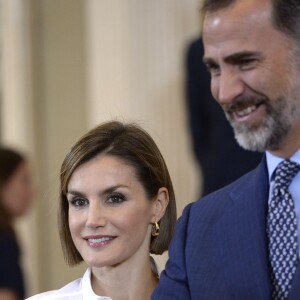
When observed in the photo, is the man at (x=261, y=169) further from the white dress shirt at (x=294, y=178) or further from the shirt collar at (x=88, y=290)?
the shirt collar at (x=88, y=290)

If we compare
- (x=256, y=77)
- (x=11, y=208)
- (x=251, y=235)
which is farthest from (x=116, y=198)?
(x=11, y=208)

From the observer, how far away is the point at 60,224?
2.54m

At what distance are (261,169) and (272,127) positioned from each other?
0.14 meters

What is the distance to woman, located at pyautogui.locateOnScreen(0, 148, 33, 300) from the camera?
167 inches

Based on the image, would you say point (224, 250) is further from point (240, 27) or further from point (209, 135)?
point (209, 135)

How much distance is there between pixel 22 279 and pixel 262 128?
2122 mm

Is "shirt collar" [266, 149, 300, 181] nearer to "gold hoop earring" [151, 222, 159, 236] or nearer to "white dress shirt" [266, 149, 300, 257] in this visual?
"white dress shirt" [266, 149, 300, 257]

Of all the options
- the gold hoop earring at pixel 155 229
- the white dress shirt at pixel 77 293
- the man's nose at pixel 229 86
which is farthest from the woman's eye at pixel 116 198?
the man's nose at pixel 229 86

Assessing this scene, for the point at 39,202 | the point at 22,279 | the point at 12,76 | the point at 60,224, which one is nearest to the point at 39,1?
the point at 12,76

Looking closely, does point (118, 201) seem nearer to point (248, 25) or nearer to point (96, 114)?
point (248, 25)

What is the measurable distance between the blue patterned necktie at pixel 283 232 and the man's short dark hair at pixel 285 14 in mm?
303

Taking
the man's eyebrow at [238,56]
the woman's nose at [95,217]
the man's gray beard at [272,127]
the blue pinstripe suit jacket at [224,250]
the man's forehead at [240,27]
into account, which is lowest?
the blue pinstripe suit jacket at [224,250]

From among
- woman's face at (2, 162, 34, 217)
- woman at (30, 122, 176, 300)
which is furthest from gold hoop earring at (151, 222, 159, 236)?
woman's face at (2, 162, 34, 217)

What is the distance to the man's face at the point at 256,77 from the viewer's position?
2.43 meters
